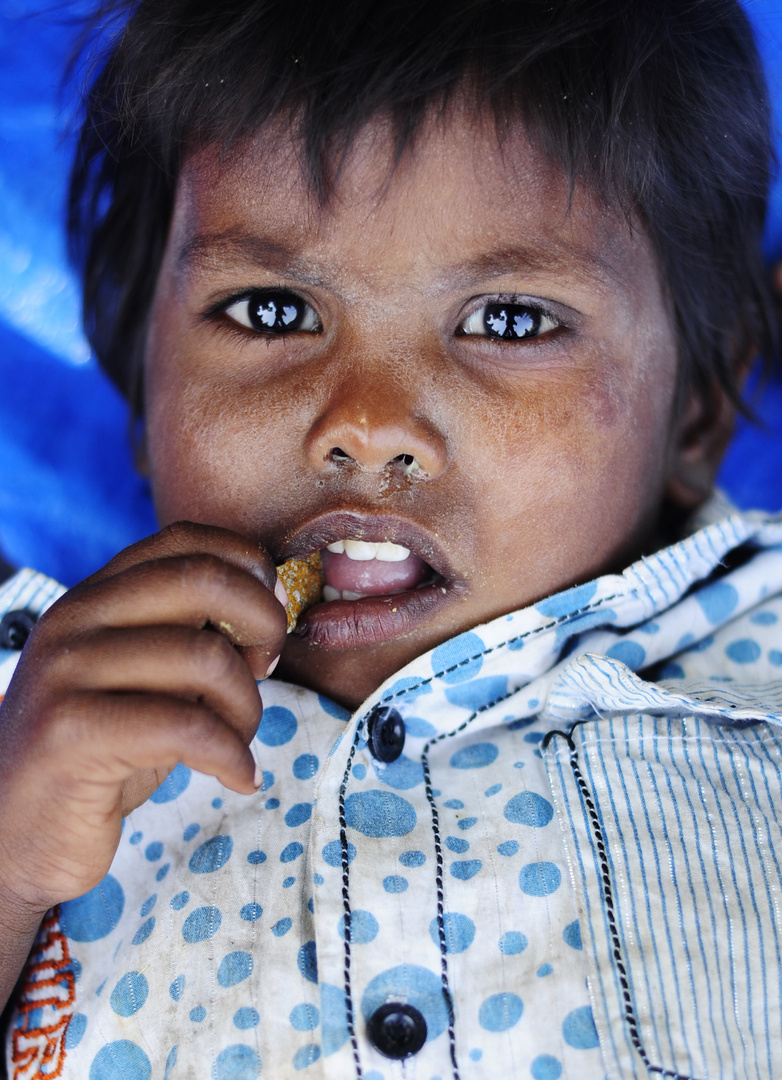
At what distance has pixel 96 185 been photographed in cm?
150

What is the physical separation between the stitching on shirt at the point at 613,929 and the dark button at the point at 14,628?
0.67 metres

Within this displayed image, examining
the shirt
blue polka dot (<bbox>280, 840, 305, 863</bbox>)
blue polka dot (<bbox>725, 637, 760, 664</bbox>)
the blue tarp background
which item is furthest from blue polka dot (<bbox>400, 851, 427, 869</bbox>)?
the blue tarp background

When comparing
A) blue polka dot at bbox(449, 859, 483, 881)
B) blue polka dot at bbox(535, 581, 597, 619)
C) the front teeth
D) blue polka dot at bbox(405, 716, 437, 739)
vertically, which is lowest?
blue polka dot at bbox(449, 859, 483, 881)

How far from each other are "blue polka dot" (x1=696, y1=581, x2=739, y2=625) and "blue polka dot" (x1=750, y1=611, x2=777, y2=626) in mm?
33

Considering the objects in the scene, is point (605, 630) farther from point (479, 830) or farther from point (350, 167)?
point (350, 167)

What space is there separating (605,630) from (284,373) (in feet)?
1.59

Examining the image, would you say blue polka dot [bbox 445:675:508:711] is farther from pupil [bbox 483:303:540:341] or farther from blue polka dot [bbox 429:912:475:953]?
pupil [bbox 483:303:540:341]

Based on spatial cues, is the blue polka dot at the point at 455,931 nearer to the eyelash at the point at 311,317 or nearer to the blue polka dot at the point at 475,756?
the blue polka dot at the point at 475,756

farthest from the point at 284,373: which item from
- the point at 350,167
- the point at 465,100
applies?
the point at 465,100

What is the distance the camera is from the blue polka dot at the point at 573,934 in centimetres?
90

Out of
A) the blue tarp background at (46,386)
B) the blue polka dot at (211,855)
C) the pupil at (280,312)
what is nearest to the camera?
the blue polka dot at (211,855)

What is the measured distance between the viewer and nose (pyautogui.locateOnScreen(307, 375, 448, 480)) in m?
0.93

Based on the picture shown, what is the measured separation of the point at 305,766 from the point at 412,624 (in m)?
0.19

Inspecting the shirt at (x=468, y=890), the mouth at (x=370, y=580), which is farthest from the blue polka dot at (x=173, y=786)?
the mouth at (x=370, y=580)
